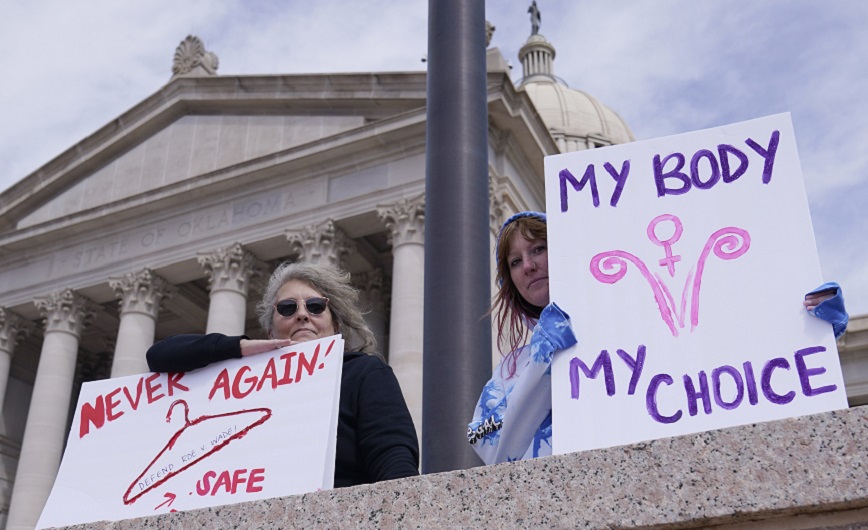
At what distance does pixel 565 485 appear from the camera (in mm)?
2541

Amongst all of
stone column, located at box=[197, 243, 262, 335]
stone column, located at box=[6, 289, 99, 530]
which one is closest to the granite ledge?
stone column, located at box=[197, 243, 262, 335]

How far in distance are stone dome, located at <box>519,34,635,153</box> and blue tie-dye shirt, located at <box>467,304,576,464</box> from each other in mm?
59524

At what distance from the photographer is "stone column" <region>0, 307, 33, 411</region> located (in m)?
33.0

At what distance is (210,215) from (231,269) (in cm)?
240

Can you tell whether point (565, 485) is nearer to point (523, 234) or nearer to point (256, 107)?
point (523, 234)

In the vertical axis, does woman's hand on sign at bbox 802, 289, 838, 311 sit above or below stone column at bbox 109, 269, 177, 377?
below

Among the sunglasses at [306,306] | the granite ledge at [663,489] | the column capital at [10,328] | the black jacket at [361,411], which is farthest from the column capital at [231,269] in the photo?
the granite ledge at [663,489]

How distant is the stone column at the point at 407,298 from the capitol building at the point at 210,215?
0.05m

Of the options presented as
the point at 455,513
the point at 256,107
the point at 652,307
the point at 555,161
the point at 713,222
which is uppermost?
the point at 256,107

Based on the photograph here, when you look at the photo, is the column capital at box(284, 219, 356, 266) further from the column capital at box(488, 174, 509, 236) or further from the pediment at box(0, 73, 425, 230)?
the column capital at box(488, 174, 509, 236)

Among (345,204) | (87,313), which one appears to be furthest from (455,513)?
(87,313)

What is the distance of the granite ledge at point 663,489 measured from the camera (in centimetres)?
232

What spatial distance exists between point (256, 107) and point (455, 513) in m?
29.7

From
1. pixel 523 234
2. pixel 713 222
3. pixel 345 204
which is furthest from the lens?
pixel 345 204
